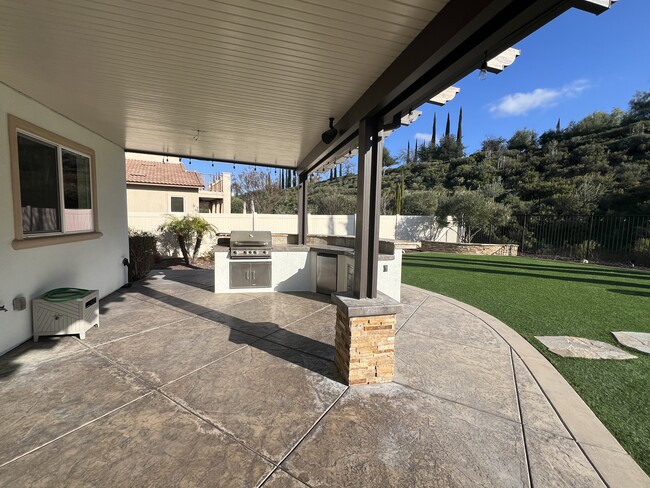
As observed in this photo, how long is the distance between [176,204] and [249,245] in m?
8.92

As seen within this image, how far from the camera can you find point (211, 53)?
2504 mm

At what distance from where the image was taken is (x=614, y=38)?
22.0ft

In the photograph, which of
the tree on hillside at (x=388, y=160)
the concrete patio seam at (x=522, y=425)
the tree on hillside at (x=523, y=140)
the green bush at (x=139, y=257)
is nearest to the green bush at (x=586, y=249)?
the concrete patio seam at (x=522, y=425)

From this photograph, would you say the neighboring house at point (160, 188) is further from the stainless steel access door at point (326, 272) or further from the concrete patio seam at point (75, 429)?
the concrete patio seam at point (75, 429)

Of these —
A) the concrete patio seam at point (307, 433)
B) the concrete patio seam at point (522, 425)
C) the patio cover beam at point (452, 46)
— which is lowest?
the concrete patio seam at point (522, 425)

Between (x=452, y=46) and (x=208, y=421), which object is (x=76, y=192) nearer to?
(x=208, y=421)

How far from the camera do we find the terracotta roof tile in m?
12.6

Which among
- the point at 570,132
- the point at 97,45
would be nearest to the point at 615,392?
the point at 97,45

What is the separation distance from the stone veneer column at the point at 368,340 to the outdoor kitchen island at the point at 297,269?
8.86ft

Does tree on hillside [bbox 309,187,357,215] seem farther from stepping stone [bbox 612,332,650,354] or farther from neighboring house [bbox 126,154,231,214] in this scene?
stepping stone [bbox 612,332,650,354]

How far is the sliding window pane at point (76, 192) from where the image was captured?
4.41 metres

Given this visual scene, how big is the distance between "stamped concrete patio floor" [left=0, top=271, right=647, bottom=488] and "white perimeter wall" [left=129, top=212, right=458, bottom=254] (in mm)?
7383

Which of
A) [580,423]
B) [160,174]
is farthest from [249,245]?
[160,174]

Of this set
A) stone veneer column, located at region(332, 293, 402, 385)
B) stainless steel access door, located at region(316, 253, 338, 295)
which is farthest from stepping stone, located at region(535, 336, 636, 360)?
stainless steel access door, located at region(316, 253, 338, 295)
